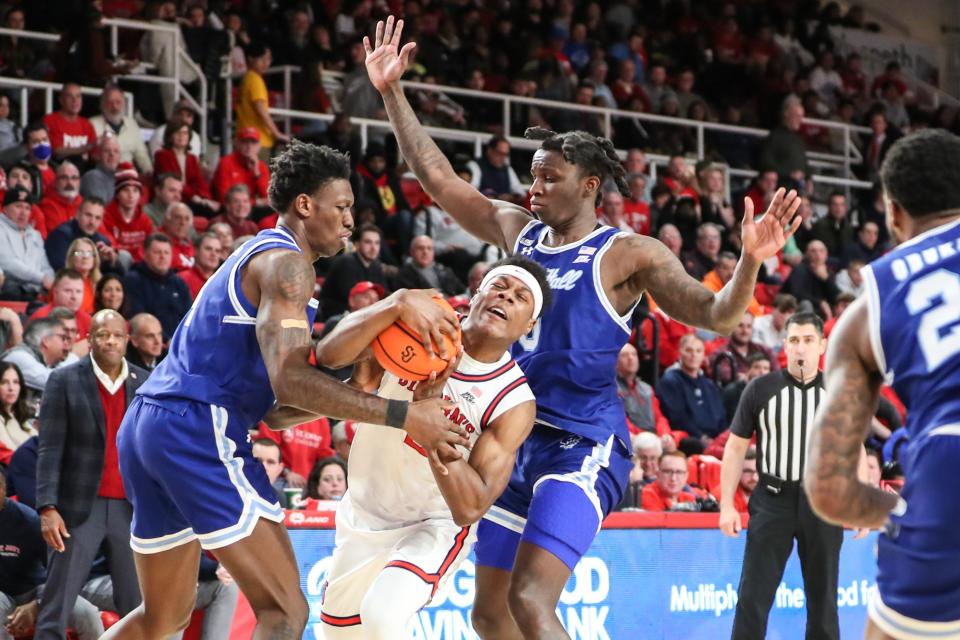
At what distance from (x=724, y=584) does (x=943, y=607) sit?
5.74 m

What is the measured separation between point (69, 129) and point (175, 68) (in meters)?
1.82

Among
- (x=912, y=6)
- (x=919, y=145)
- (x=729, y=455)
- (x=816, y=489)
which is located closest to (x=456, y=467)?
(x=816, y=489)

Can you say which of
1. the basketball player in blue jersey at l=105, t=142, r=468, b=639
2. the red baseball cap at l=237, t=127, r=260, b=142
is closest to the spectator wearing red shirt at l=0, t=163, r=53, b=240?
the red baseball cap at l=237, t=127, r=260, b=142

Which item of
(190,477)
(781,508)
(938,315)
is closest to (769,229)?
(938,315)

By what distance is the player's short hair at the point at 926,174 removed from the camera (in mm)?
3467

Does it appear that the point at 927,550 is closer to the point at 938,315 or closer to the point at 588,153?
the point at 938,315

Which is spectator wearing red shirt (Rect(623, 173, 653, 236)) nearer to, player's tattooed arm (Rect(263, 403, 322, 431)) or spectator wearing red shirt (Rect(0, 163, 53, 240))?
spectator wearing red shirt (Rect(0, 163, 53, 240))

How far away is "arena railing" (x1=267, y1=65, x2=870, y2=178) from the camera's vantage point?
14.9 m

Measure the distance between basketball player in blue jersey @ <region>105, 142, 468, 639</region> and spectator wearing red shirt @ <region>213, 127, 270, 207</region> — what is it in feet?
24.6

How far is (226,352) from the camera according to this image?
189 inches

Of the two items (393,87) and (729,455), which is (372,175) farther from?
(393,87)

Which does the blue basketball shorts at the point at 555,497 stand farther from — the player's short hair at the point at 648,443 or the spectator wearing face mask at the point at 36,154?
the spectator wearing face mask at the point at 36,154

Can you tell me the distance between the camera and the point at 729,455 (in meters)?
8.04

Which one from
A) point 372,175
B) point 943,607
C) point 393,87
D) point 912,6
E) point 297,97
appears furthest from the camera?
point 912,6
